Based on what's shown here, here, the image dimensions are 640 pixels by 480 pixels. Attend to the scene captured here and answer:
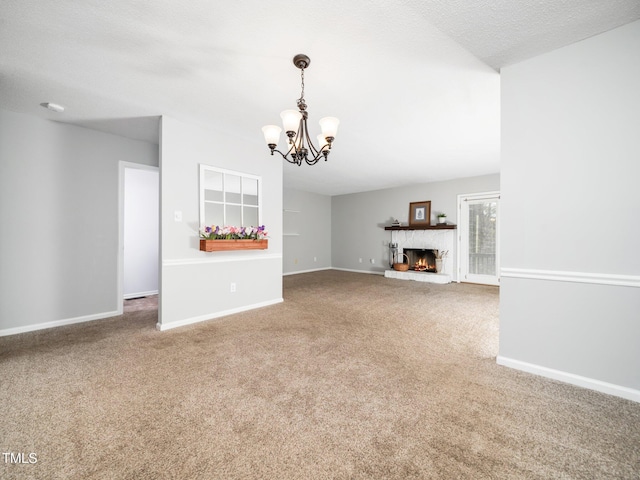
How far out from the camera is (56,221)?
3.39 meters

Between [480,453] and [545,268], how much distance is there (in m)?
1.47

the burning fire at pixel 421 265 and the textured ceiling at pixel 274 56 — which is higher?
the textured ceiling at pixel 274 56

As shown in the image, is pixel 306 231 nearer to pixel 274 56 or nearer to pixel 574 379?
pixel 274 56

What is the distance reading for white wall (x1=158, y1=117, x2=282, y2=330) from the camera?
3250 millimetres

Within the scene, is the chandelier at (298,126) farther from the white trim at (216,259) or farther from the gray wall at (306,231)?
the gray wall at (306,231)

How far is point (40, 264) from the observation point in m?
3.28

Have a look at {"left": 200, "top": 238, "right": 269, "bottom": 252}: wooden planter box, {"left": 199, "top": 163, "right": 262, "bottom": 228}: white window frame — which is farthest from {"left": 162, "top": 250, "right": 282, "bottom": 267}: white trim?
{"left": 199, "top": 163, "right": 262, "bottom": 228}: white window frame

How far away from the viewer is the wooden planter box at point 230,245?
3.44 metres

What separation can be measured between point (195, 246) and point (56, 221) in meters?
1.70

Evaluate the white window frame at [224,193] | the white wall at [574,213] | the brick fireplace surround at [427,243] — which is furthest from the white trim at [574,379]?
the brick fireplace surround at [427,243]

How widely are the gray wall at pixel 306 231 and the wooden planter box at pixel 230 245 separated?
373 centimetres

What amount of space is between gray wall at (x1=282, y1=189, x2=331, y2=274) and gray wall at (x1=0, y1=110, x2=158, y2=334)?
4355 mm

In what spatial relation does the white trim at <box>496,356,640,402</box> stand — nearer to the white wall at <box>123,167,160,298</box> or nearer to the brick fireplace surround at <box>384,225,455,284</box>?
the brick fireplace surround at <box>384,225,455,284</box>

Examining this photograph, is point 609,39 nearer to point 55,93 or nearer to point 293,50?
point 293,50
